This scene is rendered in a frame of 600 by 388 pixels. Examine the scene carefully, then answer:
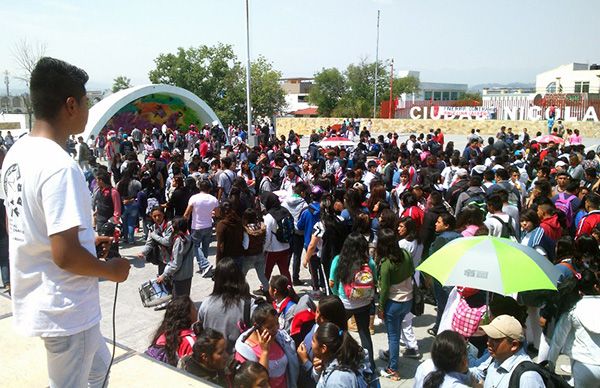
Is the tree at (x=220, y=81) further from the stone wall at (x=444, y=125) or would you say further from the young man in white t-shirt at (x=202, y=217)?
the young man in white t-shirt at (x=202, y=217)

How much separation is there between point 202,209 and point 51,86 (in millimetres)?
6258

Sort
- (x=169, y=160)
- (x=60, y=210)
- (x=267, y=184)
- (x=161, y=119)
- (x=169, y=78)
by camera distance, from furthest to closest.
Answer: (x=169, y=78) → (x=161, y=119) → (x=169, y=160) → (x=267, y=184) → (x=60, y=210)

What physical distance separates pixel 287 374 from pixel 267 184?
6.24m

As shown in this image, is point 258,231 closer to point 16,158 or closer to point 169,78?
point 16,158

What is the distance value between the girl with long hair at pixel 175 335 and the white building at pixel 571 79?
70846 millimetres

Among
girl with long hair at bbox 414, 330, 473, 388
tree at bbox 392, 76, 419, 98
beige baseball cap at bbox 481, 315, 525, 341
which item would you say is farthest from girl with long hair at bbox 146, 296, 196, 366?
tree at bbox 392, 76, 419, 98

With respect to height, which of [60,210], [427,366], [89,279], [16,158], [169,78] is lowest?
[427,366]

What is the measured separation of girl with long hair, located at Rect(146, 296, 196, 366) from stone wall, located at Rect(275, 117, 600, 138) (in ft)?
109

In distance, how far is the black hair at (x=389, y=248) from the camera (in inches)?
205

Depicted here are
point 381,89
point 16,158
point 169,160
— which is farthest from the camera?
point 381,89

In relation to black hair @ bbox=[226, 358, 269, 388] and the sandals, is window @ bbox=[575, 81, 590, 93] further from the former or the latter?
black hair @ bbox=[226, 358, 269, 388]

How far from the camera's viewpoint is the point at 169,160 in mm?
12812

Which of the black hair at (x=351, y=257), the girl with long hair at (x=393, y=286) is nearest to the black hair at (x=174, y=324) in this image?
the black hair at (x=351, y=257)

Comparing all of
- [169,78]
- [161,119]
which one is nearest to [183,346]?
[161,119]
